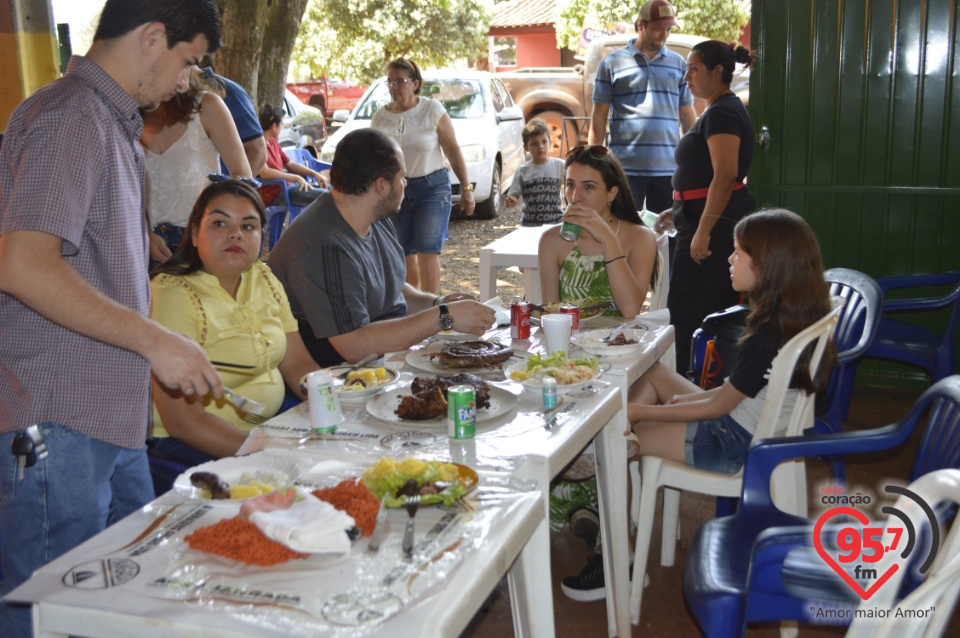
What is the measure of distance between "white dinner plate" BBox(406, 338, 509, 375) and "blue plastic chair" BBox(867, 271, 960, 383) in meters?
2.39

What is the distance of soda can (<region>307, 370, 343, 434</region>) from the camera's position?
2199 millimetres

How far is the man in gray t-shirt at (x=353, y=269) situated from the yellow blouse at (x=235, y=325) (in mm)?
184

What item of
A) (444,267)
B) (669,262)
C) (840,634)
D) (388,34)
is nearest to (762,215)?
(840,634)

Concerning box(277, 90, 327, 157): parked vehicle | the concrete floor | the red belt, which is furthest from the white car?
the concrete floor

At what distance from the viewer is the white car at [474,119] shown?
1018cm

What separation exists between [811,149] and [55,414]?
4580mm

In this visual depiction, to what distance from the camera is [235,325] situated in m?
2.80

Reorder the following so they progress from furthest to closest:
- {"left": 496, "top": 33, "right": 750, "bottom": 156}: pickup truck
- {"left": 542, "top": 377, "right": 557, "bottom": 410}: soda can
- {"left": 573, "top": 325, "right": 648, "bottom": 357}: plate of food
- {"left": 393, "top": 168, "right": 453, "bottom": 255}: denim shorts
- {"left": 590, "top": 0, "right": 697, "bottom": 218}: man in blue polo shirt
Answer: {"left": 496, "top": 33, "right": 750, "bottom": 156}: pickup truck
{"left": 393, "top": 168, "right": 453, "bottom": 255}: denim shorts
{"left": 590, "top": 0, "right": 697, "bottom": 218}: man in blue polo shirt
{"left": 573, "top": 325, "right": 648, "bottom": 357}: plate of food
{"left": 542, "top": 377, "right": 557, "bottom": 410}: soda can

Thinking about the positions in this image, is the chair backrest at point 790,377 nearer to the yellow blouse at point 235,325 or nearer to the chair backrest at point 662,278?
the yellow blouse at point 235,325

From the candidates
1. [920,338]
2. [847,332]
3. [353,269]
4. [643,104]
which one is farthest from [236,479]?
[643,104]

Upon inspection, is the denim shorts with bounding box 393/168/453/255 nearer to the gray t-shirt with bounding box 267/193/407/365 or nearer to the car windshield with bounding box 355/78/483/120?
the gray t-shirt with bounding box 267/193/407/365

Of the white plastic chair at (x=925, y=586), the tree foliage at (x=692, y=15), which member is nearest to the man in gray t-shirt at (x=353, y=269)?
the white plastic chair at (x=925, y=586)

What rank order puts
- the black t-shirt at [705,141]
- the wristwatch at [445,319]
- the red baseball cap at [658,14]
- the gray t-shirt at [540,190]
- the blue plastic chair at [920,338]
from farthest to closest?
the gray t-shirt at [540,190] → the red baseball cap at [658,14] → the black t-shirt at [705,141] → the blue plastic chair at [920,338] → the wristwatch at [445,319]

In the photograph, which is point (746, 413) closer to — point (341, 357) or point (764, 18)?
point (341, 357)
